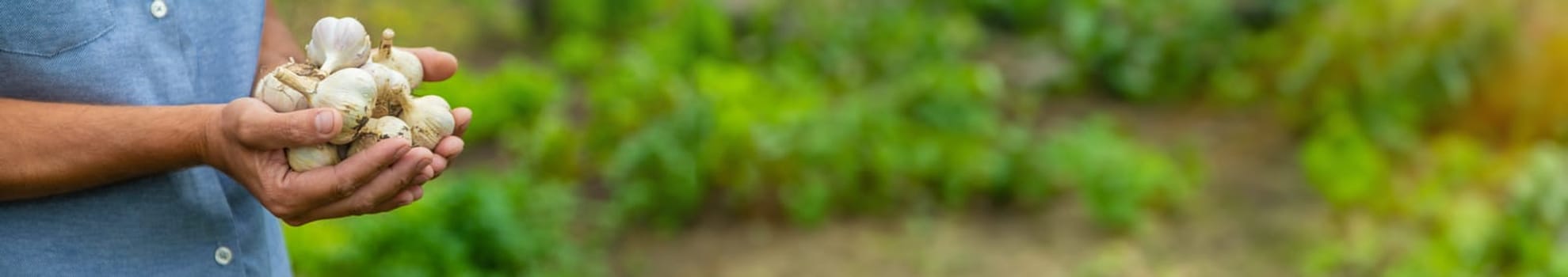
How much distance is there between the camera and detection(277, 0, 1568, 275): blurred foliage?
3.13 metres

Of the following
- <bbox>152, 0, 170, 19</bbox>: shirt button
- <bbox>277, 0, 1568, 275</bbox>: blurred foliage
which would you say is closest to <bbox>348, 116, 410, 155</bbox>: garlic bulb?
<bbox>152, 0, 170, 19</bbox>: shirt button

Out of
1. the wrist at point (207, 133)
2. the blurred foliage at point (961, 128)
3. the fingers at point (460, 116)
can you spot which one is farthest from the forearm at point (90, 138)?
the blurred foliage at point (961, 128)

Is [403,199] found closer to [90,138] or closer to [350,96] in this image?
[350,96]

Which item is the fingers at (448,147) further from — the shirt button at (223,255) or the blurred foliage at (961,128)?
the blurred foliage at (961,128)

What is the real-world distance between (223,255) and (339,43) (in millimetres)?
295

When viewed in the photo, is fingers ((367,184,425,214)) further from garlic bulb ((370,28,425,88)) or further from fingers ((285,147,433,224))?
garlic bulb ((370,28,425,88))

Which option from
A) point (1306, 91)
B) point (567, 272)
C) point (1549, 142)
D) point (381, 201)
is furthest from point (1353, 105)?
point (381, 201)

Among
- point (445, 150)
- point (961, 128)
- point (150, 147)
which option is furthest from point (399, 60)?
point (961, 128)

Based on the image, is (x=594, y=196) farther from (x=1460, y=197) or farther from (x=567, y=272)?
(x=1460, y=197)

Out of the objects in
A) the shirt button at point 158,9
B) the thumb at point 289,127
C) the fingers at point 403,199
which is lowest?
the fingers at point 403,199

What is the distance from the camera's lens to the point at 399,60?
138cm

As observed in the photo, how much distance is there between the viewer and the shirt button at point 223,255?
1.42 metres

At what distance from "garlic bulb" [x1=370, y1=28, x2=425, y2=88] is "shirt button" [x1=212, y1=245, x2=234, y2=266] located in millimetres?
246

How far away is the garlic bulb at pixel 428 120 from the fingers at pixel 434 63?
13 cm
